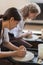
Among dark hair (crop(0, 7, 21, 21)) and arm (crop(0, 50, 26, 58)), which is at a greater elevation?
dark hair (crop(0, 7, 21, 21))

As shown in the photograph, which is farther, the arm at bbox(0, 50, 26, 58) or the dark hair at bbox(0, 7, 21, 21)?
the dark hair at bbox(0, 7, 21, 21)

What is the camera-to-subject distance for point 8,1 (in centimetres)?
308

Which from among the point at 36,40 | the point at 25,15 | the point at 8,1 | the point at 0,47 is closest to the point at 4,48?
the point at 0,47

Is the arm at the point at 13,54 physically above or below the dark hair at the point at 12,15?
below

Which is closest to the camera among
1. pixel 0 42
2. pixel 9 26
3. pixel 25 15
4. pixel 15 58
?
pixel 15 58

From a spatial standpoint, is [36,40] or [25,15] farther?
[25,15]

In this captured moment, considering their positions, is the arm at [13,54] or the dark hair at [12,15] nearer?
the arm at [13,54]

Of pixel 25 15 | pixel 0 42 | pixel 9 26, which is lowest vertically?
pixel 0 42

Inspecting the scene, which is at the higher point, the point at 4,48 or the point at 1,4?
the point at 1,4

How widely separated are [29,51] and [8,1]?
71.0 inches

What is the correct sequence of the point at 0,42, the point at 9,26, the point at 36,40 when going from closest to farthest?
the point at 0,42, the point at 9,26, the point at 36,40

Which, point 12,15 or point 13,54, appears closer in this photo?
point 13,54

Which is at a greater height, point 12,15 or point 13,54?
point 12,15

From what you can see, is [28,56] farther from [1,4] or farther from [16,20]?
[1,4]
